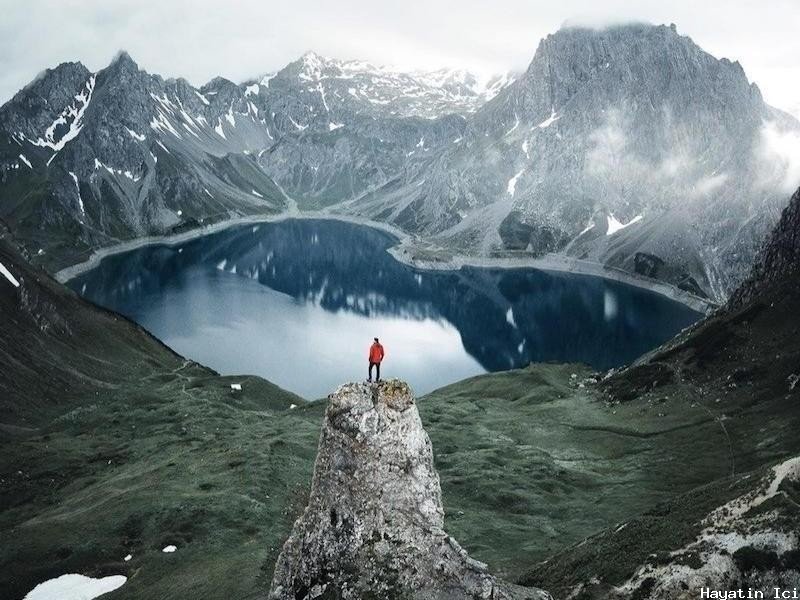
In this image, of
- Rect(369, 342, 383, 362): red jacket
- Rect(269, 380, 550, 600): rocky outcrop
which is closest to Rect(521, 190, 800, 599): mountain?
Rect(269, 380, 550, 600): rocky outcrop

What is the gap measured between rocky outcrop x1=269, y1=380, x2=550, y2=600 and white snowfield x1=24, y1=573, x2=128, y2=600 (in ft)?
109

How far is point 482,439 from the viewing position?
117 meters

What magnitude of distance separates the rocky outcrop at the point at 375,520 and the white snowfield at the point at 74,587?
3320 cm

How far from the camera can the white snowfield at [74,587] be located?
63.0m

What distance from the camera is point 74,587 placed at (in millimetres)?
64375

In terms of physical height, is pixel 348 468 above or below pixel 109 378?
below

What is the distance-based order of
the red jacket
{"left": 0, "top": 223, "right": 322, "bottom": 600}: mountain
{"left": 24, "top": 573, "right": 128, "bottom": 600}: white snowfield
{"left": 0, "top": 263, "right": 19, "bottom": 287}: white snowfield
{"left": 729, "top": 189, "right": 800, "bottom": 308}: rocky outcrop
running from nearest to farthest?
the red jacket
{"left": 24, "top": 573, "right": 128, "bottom": 600}: white snowfield
{"left": 0, "top": 223, "right": 322, "bottom": 600}: mountain
{"left": 729, "top": 189, "right": 800, "bottom": 308}: rocky outcrop
{"left": 0, "top": 263, "right": 19, "bottom": 287}: white snowfield

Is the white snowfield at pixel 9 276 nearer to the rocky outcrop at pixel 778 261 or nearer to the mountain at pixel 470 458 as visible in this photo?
the mountain at pixel 470 458

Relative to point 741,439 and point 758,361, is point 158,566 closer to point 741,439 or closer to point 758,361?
point 741,439

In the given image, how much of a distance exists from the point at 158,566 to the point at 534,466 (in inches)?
2207

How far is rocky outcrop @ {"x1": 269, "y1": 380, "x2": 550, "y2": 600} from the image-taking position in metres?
37.0

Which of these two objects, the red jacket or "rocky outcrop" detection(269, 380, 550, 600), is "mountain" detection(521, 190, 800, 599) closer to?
"rocky outcrop" detection(269, 380, 550, 600)

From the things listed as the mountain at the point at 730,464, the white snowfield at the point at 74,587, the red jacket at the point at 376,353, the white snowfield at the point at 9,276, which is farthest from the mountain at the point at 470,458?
the red jacket at the point at 376,353

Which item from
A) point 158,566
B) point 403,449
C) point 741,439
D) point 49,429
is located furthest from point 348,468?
point 49,429
